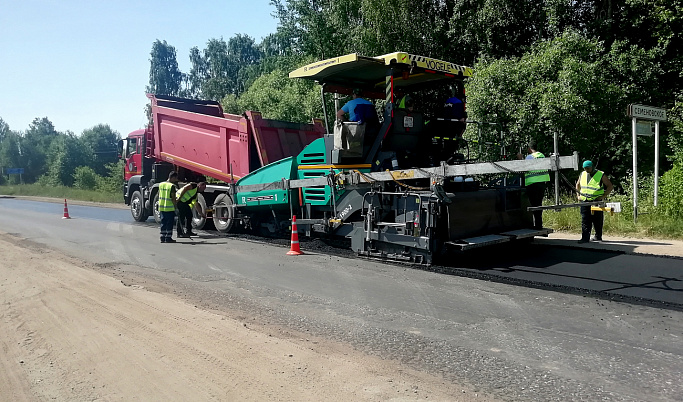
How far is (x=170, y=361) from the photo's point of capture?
3.89 meters

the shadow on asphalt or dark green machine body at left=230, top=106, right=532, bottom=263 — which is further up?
dark green machine body at left=230, top=106, right=532, bottom=263

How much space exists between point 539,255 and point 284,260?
3837 mm

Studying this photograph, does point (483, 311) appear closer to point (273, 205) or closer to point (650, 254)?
point (650, 254)

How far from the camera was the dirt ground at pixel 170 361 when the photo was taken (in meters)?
3.38

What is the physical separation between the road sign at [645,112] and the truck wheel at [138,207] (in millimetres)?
11992

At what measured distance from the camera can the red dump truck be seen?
1116 centimetres

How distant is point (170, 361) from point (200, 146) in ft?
30.2

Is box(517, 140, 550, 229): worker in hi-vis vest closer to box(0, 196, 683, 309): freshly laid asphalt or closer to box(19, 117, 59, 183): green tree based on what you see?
box(0, 196, 683, 309): freshly laid asphalt

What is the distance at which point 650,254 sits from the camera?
7.89m

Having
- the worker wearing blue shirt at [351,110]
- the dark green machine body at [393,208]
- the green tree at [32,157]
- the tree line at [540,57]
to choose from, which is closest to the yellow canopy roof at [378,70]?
the worker wearing blue shirt at [351,110]

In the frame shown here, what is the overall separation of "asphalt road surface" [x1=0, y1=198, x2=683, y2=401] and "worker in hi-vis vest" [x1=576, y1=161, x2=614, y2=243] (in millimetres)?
1340

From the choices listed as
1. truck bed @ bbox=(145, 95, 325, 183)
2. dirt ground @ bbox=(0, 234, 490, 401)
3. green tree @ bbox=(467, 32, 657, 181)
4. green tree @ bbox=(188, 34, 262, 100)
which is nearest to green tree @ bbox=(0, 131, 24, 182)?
green tree @ bbox=(188, 34, 262, 100)

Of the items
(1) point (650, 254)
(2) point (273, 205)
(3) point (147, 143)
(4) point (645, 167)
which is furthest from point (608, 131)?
(3) point (147, 143)

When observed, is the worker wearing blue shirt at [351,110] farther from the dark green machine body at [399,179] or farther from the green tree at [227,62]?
the green tree at [227,62]
